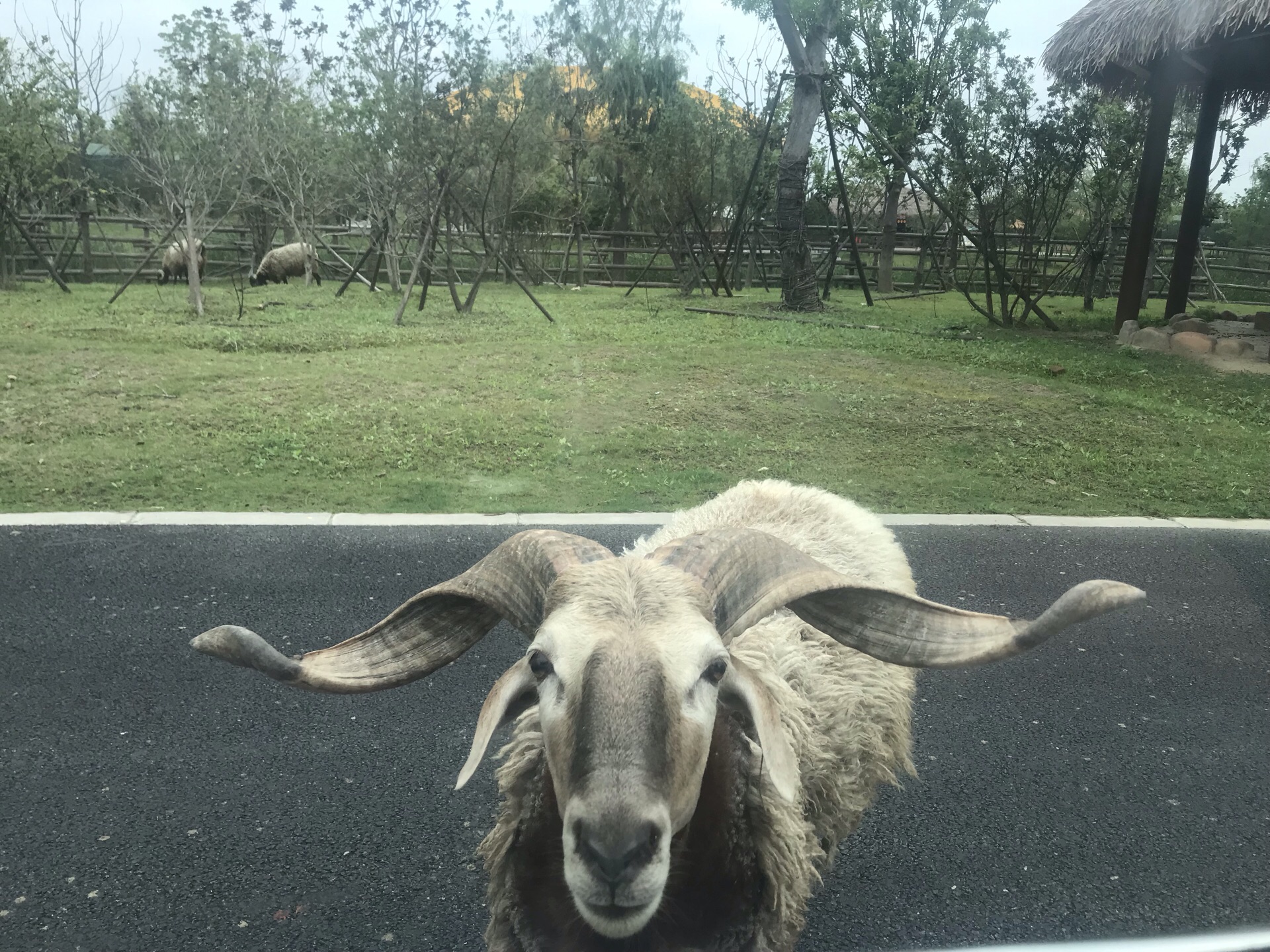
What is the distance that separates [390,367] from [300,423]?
1182 millimetres

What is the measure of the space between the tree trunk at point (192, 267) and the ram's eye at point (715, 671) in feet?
27.2

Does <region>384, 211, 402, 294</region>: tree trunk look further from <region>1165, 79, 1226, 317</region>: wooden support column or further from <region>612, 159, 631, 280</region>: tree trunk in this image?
<region>1165, 79, 1226, 317</region>: wooden support column

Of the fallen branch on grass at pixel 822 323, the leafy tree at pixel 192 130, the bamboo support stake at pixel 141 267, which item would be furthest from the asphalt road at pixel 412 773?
the bamboo support stake at pixel 141 267

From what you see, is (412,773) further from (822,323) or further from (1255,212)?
(1255,212)

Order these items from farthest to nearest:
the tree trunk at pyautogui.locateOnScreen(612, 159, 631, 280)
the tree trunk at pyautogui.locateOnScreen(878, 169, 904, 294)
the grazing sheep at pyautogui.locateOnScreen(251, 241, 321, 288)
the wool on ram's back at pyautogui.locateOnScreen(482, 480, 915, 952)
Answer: the tree trunk at pyautogui.locateOnScreen(612, 159, 631, 280)
the grazing sheep at pyautogui.locateOnScreen(251, 241, 321, 288)
the tree trunk at pyautogui.locateOnScreen(878, 169, 904, 294)
the wool on ram's back at pyautogui.locateOnScreen(482, 480, 915, 952)

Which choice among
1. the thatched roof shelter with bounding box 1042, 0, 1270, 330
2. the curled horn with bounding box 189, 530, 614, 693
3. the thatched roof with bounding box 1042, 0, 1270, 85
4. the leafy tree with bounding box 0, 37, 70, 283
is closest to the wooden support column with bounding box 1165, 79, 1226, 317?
the thatched roof shelter with bounding box 1042, 0, 1270, 330

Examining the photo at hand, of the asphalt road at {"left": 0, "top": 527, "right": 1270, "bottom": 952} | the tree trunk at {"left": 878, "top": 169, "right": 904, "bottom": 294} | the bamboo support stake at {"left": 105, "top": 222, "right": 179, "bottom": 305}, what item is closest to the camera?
the asphalt road at {"left": 0, "top": 527, "right": 1270, "bottom": 952}

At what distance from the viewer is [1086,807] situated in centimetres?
270

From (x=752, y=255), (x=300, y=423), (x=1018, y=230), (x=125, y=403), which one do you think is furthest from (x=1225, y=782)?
(x=752, y=255)

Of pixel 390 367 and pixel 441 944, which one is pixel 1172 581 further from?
pixel 390 367

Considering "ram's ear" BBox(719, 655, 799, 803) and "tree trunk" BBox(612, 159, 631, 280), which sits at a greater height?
"tree trunk" BBox(612, 159, 631, 280)

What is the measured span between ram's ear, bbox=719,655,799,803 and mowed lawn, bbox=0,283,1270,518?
2934mm

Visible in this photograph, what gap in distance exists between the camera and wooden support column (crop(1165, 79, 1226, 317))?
24.9 feet

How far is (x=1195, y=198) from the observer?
8.40 m
